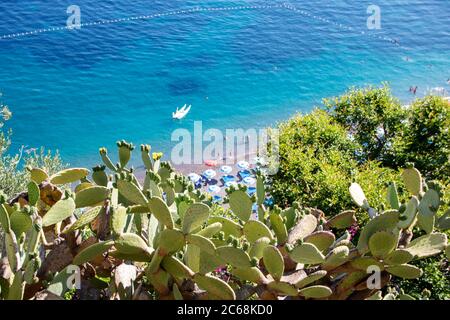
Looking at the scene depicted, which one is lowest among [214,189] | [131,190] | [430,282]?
[131,190]

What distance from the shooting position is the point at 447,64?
29.4 meters

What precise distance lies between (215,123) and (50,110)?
6.67 metres

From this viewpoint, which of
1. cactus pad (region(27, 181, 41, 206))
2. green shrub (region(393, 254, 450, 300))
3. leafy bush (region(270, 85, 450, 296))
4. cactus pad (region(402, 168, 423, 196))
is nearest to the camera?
cactus pad (region(27, 181, 41, 206))

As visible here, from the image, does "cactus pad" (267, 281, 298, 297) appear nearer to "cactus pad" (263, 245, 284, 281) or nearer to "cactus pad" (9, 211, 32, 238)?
"cactus pad" (263, 245, 284, 281)

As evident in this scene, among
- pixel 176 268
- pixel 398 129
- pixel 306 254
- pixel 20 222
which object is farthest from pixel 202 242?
pixel 398 129

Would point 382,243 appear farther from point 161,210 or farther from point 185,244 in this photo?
point 161,210

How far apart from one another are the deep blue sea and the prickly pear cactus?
17542 millimetres

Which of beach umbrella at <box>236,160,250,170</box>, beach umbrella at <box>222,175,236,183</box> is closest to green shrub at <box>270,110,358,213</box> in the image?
beach umbrella at <box>222,175,236,183</box>

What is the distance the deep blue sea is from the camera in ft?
76.2

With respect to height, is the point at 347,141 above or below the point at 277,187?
above

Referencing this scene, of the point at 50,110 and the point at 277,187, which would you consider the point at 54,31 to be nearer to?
the point at 50,110

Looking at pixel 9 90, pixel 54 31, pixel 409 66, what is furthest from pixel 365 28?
pixel 9 90

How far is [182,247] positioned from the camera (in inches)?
132

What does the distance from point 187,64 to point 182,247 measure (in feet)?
79.4
